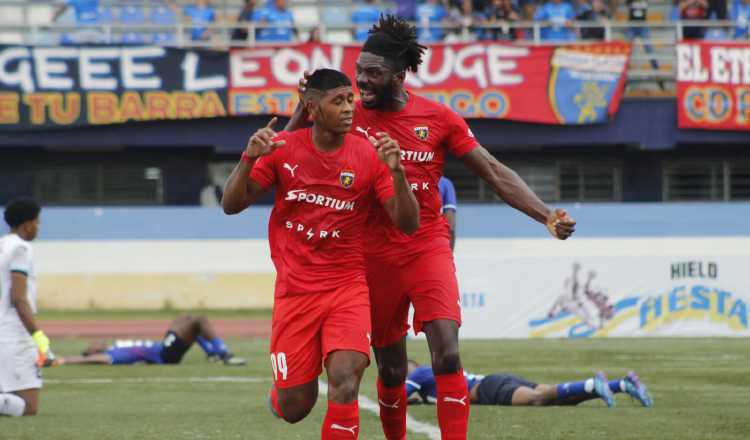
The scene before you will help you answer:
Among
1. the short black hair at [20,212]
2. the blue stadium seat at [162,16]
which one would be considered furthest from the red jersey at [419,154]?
the blue stadium seat at [162,16]

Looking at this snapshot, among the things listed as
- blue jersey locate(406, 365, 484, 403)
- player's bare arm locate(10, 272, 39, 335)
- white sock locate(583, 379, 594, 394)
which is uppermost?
player's bare arm locate(10, 272, 39, 335)

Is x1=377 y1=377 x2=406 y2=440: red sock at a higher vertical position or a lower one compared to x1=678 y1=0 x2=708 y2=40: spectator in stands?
lower

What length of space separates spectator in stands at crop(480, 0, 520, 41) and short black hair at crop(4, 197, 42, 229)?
1858 centimetres

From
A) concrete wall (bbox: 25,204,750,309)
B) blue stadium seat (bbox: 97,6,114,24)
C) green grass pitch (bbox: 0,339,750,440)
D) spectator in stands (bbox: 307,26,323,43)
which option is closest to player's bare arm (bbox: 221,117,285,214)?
green grass pitch (bbox: 0,339,750,440)

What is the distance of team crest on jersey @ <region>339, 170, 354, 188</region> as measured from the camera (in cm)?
718

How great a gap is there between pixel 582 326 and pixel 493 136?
9.81 meters

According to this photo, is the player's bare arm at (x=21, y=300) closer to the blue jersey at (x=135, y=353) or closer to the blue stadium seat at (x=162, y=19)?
the blue jersey at (x=135, y=353)

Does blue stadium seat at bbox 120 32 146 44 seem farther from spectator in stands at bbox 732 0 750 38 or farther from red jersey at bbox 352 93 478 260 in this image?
red jersey at bbox 352 93 478 260

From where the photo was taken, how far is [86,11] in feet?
94.5

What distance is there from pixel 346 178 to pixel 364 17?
22.6m

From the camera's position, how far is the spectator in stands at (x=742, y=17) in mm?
28781

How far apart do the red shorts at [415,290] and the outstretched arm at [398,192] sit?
0.76m

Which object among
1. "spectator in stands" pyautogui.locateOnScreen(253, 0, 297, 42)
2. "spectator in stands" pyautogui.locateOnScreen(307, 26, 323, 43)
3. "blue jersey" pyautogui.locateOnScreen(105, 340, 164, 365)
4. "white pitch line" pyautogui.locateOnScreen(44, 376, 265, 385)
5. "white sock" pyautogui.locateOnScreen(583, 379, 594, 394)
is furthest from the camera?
"spectator in stands" pyautogui.locateOnScreen(253, 0, 297, 42)

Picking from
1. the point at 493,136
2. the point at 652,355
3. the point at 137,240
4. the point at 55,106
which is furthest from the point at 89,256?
the point at 652,355
